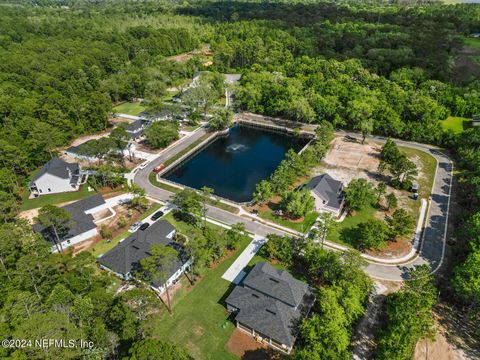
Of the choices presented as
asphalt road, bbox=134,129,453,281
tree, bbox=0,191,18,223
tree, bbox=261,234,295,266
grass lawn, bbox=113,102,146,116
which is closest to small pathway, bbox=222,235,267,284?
asphalt road, bbox=134,129,453,281

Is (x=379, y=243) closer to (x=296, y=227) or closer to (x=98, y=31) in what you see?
(x=296, y=227)

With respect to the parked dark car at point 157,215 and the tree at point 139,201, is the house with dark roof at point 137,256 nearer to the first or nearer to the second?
the parked dark car at point 157,215

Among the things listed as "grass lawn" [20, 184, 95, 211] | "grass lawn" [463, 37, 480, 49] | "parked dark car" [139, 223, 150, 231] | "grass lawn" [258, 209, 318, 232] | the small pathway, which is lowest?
"grass lawn" [20, 184, 95, 211]

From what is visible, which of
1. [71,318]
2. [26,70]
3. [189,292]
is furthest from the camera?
[26,70]

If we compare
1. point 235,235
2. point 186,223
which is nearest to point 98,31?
point 186,223

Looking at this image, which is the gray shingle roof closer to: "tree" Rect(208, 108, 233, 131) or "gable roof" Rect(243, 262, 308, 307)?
"gable roof" Rect(243, 262, 308, 307)

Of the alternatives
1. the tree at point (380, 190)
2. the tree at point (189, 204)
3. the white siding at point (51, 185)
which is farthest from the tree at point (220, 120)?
the tree at point (380, 190)
